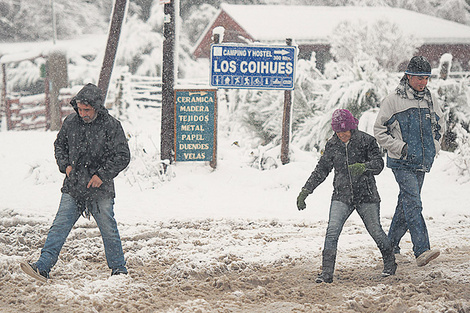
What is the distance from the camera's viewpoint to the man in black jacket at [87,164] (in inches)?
184

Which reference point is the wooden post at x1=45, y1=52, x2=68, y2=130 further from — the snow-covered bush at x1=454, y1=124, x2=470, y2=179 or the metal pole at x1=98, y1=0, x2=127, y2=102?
the snow-covered bush at x1=454, y1=124, x2=470, y2=179

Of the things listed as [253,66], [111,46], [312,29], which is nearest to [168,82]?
[111,46]

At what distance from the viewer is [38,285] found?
460 cm

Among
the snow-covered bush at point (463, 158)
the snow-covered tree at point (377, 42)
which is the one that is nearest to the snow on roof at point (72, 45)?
the snow-covered tree at point (377, 42)

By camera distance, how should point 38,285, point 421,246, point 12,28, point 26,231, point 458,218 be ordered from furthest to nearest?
point 12,28
point 458,218
point 26,231
point 421,246
point 38,285

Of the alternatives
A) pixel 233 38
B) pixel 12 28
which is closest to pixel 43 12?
pixel 12 28

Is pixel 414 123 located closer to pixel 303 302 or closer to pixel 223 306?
pixel 303 302

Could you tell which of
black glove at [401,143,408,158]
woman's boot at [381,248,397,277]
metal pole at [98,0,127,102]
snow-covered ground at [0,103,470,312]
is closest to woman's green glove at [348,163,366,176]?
black glove at [401,143,408,158]

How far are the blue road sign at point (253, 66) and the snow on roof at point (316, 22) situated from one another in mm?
13705

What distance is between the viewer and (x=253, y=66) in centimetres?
944

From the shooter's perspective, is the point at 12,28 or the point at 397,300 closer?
the point at 397,300

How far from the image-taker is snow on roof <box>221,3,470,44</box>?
24156 mm

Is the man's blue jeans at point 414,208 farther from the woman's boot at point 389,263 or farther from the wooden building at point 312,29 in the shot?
the wooden building at point 312,29

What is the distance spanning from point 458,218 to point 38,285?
5045 mm
